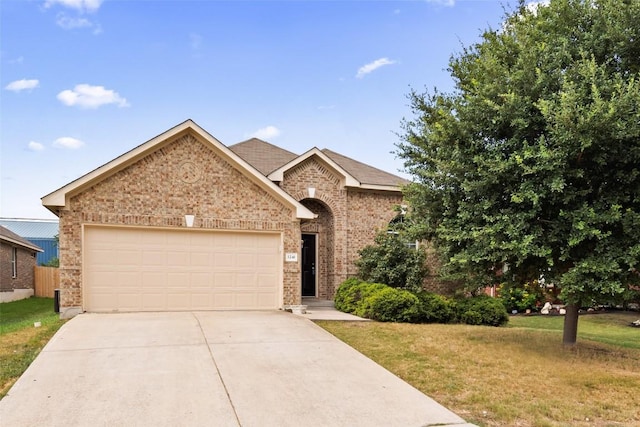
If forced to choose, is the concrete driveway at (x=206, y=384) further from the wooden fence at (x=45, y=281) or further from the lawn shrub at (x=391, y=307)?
the wooden fence at (x=45, y=281)

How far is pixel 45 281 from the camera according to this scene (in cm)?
2648

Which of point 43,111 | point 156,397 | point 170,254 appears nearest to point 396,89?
point 170,254

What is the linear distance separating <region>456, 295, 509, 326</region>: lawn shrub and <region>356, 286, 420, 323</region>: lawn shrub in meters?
1.75

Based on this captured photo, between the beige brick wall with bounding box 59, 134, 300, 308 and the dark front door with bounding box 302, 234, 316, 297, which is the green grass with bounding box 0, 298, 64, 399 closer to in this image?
the beige brick wall with bounding box 59, 134, 300, 308

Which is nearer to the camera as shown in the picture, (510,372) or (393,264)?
(510,372)

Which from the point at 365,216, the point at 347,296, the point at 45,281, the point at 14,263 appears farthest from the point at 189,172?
the point at 45,281

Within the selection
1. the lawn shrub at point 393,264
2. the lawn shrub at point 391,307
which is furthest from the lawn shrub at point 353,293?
the lawn shrub at point 393,264

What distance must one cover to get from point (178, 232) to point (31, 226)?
1589 inches

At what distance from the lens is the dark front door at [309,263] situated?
661 inches

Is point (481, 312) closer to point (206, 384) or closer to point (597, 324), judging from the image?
point (597, 324)

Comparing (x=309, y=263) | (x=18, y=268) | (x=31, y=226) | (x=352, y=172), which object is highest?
(x=352, y=172)

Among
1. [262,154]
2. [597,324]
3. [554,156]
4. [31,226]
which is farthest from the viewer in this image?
[31,226]

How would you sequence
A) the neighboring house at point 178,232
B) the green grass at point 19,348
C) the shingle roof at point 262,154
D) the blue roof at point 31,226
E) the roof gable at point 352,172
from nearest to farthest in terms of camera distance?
the green grass at point 19,348
the neighboring house at point 178,232
the roof gable at point 352,172
the shingle roof at point 262,154
the blue roof at point 31,226

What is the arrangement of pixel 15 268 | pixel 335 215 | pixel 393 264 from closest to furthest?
pixel 393 264
pixel 335 215
pixel 15 268
